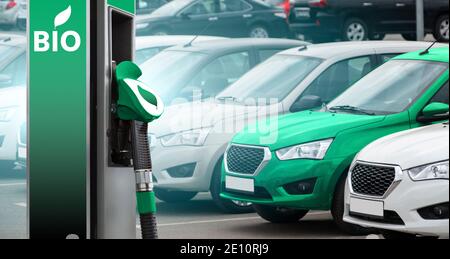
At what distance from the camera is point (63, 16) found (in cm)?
366

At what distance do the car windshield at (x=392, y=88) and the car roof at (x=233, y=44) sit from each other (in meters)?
1.66

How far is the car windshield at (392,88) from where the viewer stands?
266 inches

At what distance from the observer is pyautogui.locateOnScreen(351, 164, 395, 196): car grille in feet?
18.6

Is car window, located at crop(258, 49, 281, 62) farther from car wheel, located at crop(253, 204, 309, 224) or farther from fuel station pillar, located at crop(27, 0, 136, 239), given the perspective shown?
fuel station pillar, located at crop(27, 0, 136, 239)

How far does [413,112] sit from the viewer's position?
6.61 m

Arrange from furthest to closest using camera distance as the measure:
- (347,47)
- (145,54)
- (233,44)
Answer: (145,54) → (233,44) → (347,47)

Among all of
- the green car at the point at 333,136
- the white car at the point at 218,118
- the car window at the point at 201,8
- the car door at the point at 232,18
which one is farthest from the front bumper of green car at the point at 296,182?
the car window at the point at 201,8

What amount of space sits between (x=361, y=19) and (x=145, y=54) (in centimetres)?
177

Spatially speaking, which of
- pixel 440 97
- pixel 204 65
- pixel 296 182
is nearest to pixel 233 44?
pixel 204 65

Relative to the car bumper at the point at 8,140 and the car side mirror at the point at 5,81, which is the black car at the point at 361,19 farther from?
the car side mirror at the point at 5,81

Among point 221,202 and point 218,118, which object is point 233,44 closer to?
point 218,118

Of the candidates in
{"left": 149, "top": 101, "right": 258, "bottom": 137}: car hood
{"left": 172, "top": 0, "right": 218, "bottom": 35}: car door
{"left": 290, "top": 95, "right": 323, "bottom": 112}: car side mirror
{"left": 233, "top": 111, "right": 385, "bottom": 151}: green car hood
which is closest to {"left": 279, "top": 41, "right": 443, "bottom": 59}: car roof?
{"left": 290, "top": 95, "right": 323, "bottom": 112}: car side mirror

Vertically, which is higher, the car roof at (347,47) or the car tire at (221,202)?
the car roof at (347,47)

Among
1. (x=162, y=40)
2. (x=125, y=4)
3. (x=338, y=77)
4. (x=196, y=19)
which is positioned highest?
(x=196, y=19)
